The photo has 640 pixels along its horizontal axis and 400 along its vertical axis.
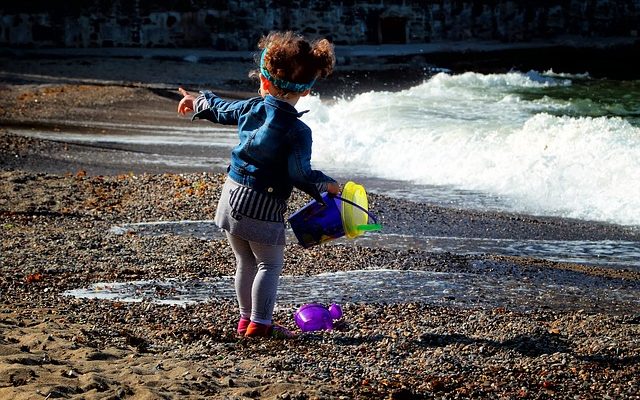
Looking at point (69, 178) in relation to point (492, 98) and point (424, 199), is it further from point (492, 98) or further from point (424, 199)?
point (492, 98)

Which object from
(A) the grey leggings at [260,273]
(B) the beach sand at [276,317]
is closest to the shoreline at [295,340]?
(B) the beach sand at [276,317]

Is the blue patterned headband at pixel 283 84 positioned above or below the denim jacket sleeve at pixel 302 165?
above

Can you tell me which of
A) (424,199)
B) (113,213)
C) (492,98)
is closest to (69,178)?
(113,213)

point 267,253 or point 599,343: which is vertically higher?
point 267,253

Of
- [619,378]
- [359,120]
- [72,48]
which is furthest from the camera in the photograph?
[72,48]

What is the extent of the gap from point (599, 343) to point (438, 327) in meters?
0.82

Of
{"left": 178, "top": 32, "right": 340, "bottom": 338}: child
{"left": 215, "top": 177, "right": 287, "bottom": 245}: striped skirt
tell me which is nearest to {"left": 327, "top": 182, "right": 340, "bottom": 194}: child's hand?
{"left": 178, "top": 32, "right": 340, "bottom": 338}: child

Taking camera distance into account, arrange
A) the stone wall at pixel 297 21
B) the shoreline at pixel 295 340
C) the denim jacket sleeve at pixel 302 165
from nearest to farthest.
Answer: the shoreline at pixel 295 340, the denim jacket sleeve at pixel 302 165, the stone wall at pixel 297 21

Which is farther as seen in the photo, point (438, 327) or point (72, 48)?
point (72, 48)

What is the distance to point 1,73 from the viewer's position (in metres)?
22.8

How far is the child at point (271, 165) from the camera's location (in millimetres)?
5395

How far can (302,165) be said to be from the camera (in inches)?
210

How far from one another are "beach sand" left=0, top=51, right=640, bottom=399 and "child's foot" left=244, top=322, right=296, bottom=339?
60mm

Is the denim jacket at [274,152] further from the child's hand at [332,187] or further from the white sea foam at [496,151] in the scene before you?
the white sea foam at [496,151]
